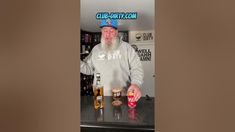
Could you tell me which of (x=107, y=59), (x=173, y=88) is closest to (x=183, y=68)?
(x=173, y=88)

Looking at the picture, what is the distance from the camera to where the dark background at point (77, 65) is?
0.29 meters

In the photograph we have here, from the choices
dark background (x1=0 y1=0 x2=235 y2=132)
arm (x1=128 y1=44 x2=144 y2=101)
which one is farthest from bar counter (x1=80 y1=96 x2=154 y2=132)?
dark background (x1=0 y1=0 x2=235 y2=132)

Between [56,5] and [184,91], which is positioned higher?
[56,5]

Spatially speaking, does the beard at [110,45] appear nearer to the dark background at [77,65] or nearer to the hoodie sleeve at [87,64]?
the hoodie sleeve at [87,64]

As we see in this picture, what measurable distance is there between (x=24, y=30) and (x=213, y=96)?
0.28 m

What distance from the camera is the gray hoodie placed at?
0.63 m

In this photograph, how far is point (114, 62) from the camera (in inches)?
31.3

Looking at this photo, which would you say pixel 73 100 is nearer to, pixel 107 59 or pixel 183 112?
pixel 183 112

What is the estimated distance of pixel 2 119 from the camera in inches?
15.2

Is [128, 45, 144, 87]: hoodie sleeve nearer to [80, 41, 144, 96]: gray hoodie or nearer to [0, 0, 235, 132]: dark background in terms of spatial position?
[80, 41, 144, 96]: gray hoodie

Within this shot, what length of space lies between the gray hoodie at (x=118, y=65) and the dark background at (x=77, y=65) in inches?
9.2

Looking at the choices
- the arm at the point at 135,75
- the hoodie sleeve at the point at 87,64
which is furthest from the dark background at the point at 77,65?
the arm at the point at 135,75

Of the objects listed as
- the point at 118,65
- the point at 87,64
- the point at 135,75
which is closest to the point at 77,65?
the point at 87,64

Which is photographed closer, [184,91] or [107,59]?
[184,91]
